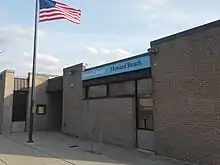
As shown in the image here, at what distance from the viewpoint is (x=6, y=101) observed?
21.0 metres

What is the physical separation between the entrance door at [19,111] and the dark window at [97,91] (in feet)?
22.1

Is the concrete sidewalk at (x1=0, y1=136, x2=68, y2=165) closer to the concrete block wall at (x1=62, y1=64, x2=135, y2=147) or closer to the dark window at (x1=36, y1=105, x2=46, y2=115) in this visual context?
the concrete block wall at (x1=62, y1=64, x2=135, y2=147)

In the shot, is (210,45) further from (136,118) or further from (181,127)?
(136,118)

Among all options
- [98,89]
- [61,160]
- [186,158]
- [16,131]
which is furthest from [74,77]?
[186,158]

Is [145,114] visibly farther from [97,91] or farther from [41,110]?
[41,110]

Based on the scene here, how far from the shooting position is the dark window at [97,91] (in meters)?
15.9

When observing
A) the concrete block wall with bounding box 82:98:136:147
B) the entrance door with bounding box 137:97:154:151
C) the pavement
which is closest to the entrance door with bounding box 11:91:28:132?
the concrete block wall with bounding box 82:98:136:147

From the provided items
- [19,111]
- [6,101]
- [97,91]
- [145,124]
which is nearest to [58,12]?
[97,91]

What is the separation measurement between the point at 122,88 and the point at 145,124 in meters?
2.38

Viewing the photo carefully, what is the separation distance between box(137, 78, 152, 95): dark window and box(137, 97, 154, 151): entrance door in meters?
0.31

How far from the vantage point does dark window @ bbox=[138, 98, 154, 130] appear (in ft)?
41.4

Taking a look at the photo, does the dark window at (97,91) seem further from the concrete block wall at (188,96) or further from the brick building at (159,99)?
the concrete block wall at (188,96)

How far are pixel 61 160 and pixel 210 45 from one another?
637 centimetres

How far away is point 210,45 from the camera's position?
381 inches
